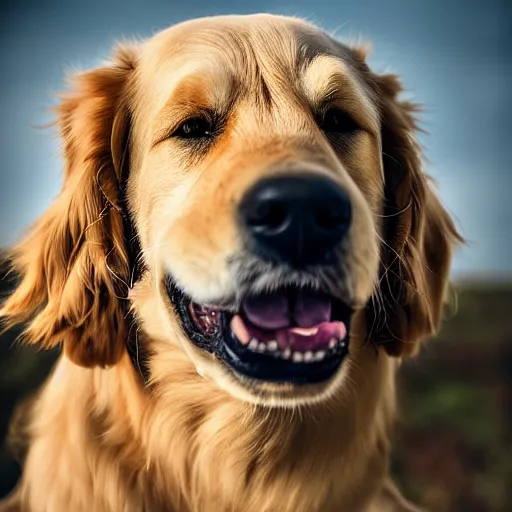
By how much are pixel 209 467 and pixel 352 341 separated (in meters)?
0.46

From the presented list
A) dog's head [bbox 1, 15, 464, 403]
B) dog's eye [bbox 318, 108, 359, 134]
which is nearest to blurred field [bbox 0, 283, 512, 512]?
dog's head [bbox 1, 15, 464, 403]

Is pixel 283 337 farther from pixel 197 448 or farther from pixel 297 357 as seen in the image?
pixel 197 448

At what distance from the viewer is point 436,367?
438 centimetres

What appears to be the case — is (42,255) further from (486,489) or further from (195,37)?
(486,489)

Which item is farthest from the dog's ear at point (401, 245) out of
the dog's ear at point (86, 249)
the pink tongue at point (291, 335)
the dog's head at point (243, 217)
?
the dog's ear at point (86, 249)

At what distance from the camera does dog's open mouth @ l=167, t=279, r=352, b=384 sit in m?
1.34

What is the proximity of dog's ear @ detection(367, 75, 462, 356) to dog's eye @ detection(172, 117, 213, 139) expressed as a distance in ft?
1.67

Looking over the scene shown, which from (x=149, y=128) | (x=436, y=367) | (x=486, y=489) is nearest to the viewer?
(x=149, y=128)

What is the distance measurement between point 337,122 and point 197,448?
0.86 metres

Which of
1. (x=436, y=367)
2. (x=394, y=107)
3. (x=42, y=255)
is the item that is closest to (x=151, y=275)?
(x=42, y=255)

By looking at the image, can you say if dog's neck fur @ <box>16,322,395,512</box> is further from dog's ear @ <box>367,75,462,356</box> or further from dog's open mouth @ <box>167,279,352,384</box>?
dog's open mouth @ <box>167,279,352,384</box>

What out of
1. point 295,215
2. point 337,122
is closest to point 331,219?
point 295,215

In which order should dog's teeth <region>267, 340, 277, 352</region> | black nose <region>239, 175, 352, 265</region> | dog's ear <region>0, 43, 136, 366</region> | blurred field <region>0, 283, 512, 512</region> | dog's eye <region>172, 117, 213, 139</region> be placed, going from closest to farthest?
black nose <region>239, 175, 352, 265</region>, dog's teeth <region>267, 340, 277, 352</region>, dog's eye <region>172, 117, 213, 139</region>, dog's ear <region>0, 43, 136, 366</region>, blurred field <region>0, 283, 512, 512</region>

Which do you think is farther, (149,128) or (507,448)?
(507,448)
